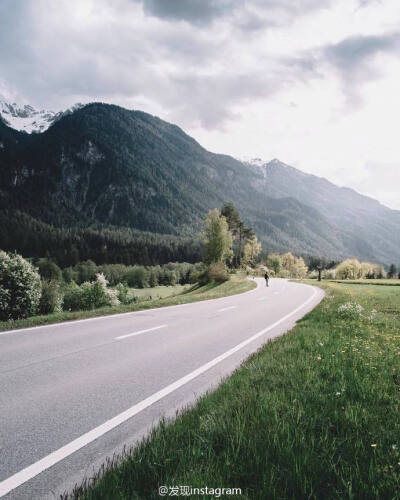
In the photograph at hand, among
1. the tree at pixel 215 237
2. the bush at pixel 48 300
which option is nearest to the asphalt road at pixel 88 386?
the bush at pixel 48 300

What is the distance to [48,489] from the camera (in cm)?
258

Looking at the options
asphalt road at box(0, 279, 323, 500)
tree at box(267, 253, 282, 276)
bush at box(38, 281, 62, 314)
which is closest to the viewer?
asphalt road at box(0, 279, 323, 500)

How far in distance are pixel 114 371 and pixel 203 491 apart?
3840mm

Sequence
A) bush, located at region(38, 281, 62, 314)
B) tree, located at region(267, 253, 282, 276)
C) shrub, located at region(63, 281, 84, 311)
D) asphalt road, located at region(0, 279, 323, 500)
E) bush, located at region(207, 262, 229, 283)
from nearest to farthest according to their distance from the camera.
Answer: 1. asphalt road, located at region(0, 279, 323, 500)
2. bush, located at region(38, 281, 62, 314)
3. shrub, located at region(63, 281, 84, 311)
4. bush, located at region(207, 262, 229, 283)
5. tree, located at region(267, 253, 282, 276)

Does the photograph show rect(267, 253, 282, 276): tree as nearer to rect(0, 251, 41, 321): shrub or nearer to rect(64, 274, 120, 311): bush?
rect(64, 274, 120, 311): bush

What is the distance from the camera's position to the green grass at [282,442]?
2188mm

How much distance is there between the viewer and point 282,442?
2670 mm

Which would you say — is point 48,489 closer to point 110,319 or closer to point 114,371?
point 114,371

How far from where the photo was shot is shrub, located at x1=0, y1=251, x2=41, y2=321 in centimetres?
1241

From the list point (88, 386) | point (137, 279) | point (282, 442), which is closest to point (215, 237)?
point (88, 386)

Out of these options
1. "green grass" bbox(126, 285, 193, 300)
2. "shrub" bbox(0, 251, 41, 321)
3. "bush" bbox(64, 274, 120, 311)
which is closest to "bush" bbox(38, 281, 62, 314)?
"shrub" bbox(0, 251, 41, 321)

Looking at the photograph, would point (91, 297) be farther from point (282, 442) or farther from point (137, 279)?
point (137, 279)

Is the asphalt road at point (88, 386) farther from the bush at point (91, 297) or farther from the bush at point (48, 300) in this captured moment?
the bush at point (91, 297)

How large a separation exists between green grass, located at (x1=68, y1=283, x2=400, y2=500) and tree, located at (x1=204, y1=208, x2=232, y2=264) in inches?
1969
